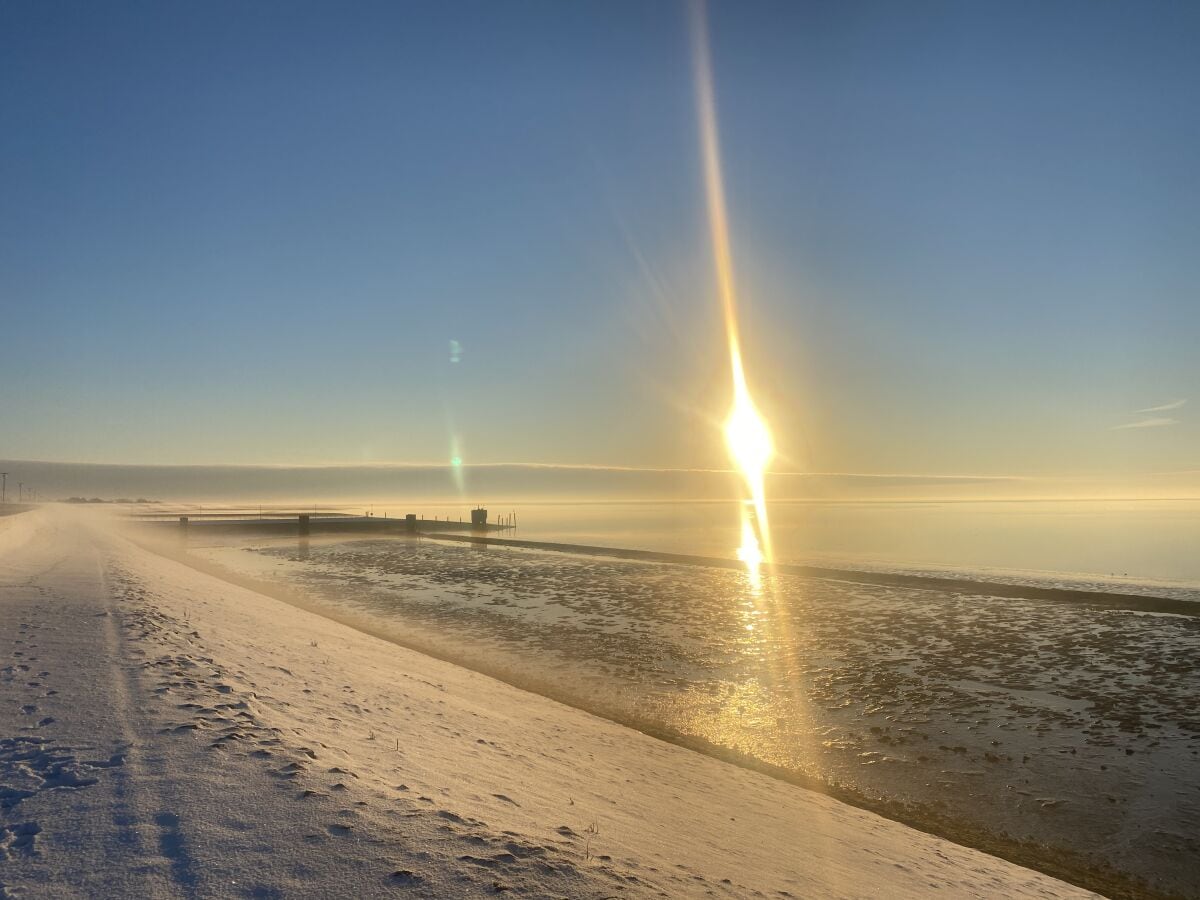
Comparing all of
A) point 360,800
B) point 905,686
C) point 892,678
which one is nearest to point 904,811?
point 905,686

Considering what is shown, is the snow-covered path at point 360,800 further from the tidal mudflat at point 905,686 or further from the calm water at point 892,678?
the calm water at point 892,678

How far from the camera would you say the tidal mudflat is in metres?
10.9

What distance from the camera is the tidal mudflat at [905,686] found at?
1089 centimetres

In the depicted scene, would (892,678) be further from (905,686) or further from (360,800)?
(360,800)

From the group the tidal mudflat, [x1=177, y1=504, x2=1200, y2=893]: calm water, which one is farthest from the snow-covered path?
[x1=177, y1=504, x2=1200, y2=893]: calm water

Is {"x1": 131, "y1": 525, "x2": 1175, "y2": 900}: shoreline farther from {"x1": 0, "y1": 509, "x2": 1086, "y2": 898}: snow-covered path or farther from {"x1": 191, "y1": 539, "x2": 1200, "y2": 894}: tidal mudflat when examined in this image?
{"x1": 0, "y1": 509, "x2": 1086, "y2": 898}: snow-covered path

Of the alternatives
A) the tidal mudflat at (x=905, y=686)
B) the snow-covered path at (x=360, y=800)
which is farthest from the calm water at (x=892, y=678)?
the snow-covered path at (x=360, y=800)

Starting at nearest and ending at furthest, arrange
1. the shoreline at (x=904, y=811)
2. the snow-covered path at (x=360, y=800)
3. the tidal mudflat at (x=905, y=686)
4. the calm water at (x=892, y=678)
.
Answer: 1. the snow-covered path at (x=360, y=800)
2. the shoreline at (x=904, y=811)
3. the tidal mudflat at (x=905, y=686)
4. the calm water at (x=892, y=678)

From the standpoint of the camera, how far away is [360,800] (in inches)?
276

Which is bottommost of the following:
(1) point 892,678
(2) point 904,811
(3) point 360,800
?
(1) point 892,678

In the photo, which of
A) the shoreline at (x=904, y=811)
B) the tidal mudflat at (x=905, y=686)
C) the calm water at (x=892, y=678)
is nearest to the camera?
the shoreline at (x=904, y=811)

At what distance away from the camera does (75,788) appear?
6.74m

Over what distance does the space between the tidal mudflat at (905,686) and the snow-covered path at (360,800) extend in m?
1.82

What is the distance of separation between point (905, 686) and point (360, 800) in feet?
50.1
